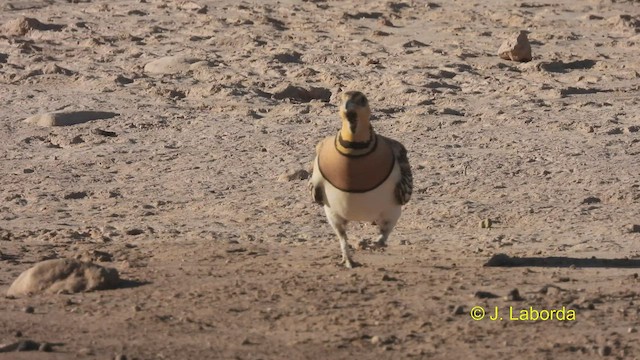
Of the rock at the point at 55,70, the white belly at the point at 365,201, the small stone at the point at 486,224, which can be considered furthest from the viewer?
the rock at the point at 55,70

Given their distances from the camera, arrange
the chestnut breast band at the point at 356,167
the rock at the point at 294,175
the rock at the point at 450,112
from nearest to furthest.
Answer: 1. the chestnut breast band at the point at 356,167
2. the rock at the point at 294,175
3. the rock at the point at 450,112

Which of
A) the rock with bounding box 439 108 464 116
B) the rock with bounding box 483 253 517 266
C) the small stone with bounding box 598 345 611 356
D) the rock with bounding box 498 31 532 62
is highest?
the small stone with bounding box 598 345 611 356

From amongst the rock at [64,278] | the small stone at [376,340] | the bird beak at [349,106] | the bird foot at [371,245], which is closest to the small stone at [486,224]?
the bird foot at [371,245]

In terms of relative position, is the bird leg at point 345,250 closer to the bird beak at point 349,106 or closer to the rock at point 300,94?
the bird beak at point 349,106

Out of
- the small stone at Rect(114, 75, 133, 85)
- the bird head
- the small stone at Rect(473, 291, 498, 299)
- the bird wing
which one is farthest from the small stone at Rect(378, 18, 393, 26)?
the small stone at Rect(473, 291, 498, 299)

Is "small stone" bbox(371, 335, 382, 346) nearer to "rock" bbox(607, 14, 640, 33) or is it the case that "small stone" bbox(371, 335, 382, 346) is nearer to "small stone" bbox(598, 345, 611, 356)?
"small stone" bbox(598, 345, 611, 356)

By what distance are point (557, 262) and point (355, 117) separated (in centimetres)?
158

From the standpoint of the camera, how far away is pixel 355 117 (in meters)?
8.00

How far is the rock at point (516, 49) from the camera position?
15.5 metres

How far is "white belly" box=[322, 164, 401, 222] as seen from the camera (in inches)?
323

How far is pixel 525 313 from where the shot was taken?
7.54 meters

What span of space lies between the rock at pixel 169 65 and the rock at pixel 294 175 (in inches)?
164

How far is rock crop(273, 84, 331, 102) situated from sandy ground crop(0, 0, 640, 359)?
0.03 meters

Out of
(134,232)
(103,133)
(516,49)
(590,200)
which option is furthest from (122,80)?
(590,200)
